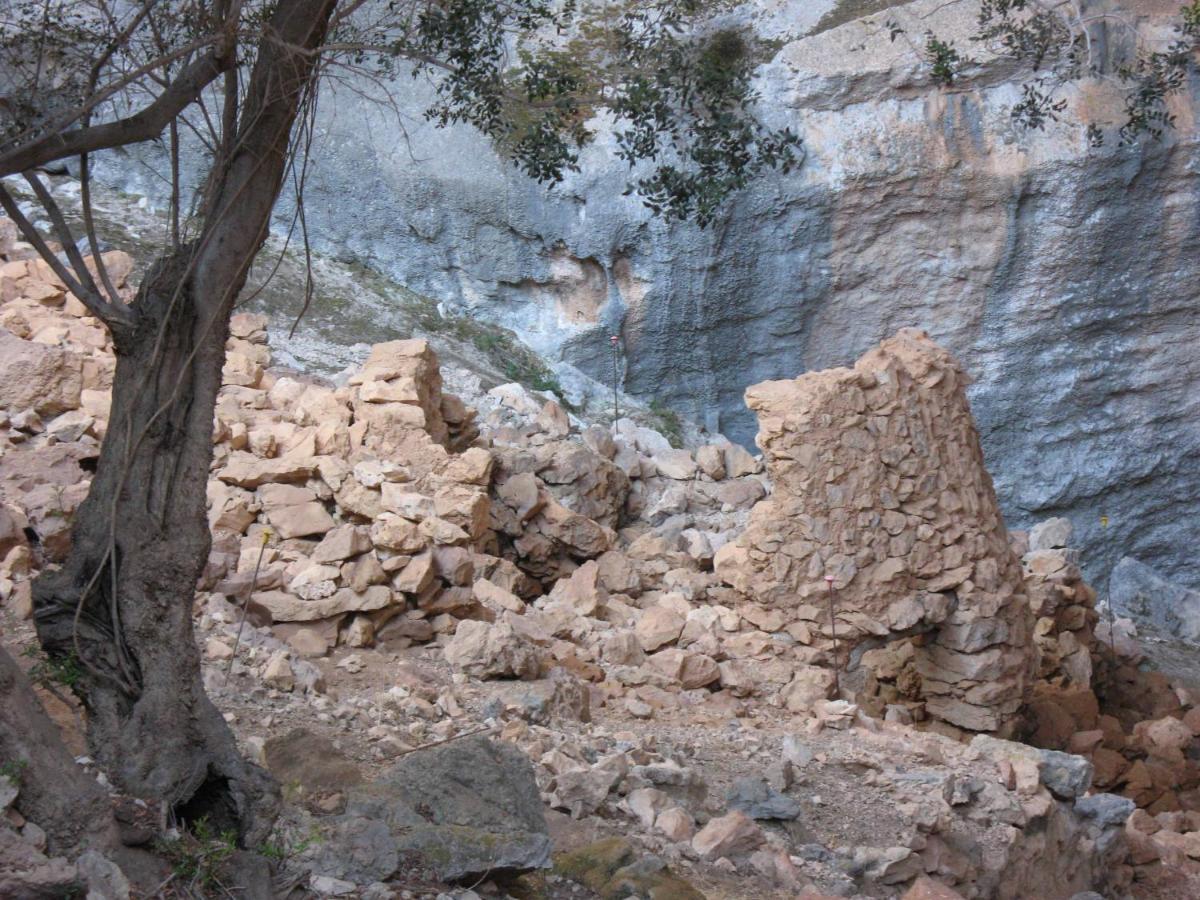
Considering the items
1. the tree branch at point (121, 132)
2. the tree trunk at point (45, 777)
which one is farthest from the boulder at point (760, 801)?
the tree branch at point (121, 132)

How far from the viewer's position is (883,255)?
580 inches

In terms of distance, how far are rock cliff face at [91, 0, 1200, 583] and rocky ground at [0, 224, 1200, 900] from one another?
356 cm

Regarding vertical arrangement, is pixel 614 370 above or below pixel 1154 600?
above

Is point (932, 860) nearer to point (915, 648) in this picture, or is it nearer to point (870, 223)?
point (915, 648)

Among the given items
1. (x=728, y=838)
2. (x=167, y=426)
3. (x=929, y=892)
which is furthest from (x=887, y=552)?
(x=167, y=426)

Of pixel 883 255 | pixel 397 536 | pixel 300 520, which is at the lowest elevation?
pixel 397 536

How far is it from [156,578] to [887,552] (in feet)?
21.3

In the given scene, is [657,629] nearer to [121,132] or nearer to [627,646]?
[627,646]

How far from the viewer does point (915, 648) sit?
9281mm

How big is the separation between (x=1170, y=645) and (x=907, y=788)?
30.3 ft

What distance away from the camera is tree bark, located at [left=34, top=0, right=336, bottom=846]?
3555 millimetres

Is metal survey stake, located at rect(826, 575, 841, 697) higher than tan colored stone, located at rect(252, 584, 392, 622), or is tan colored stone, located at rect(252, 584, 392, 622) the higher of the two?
tan colored stone, located at rect(252, 584, 392, 622)

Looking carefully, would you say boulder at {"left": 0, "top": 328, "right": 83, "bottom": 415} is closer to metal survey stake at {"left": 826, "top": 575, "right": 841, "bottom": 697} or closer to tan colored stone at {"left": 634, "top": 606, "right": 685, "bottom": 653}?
tan colored stone at {"left": 634, "top": 606, "right": 685, "bottom": 653}

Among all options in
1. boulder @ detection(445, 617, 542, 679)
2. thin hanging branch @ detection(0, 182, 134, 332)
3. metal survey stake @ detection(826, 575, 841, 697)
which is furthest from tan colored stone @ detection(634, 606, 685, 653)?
thin hanging branch @ detection(0, 182, 134, 332)
